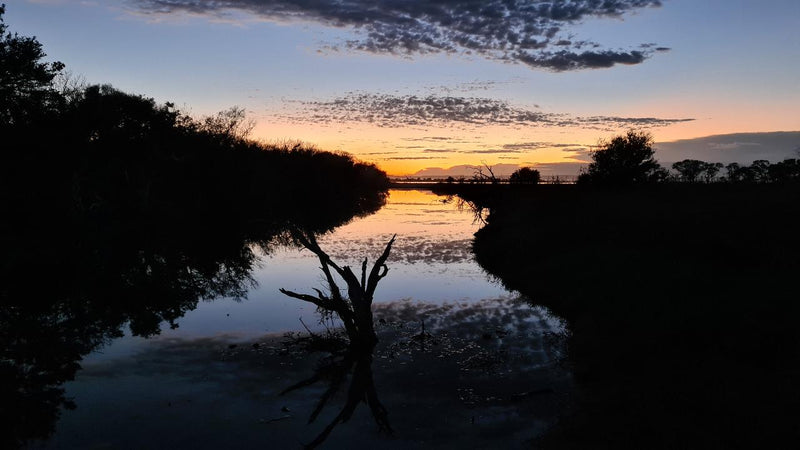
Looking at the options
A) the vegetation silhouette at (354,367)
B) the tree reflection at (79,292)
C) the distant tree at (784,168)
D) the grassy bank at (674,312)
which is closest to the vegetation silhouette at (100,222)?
the tree reflection at (79,292)

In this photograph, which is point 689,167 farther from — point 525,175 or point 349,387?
point 349,387

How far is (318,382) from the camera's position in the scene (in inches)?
594

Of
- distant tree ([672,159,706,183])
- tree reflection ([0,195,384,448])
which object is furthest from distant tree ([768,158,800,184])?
tree reflection ([0,195,384,448])

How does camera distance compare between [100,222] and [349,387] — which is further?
[100,222]

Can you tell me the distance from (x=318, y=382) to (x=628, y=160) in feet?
212

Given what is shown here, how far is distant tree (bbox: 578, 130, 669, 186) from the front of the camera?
6788cm

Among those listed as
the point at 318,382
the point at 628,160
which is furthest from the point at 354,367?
the point at 628,160

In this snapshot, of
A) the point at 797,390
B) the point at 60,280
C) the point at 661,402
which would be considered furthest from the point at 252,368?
the point at 60,280

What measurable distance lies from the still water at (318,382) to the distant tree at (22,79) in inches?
941

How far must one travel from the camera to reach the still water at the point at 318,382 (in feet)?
38.6

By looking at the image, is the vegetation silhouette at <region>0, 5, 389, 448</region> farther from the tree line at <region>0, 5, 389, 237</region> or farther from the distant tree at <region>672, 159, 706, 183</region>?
the distant tree at <region>672, 159, 706, 183</region>

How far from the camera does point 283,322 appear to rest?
2175 centimetres

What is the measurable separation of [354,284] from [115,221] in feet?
125

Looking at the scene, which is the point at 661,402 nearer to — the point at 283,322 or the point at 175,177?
the point at 283,322
